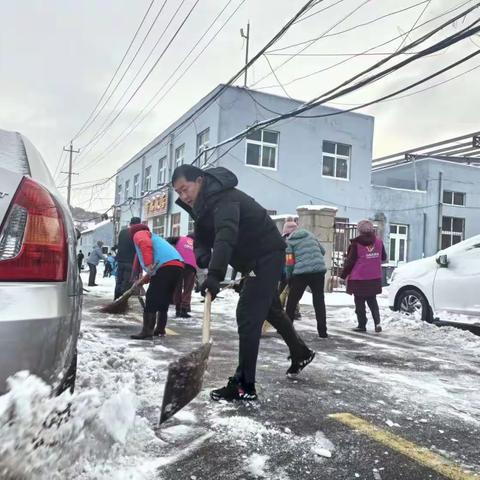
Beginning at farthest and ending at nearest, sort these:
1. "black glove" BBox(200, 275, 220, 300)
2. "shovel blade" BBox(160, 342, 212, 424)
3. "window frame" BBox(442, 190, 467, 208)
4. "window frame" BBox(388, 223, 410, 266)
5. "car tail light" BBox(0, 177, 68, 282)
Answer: "window frame" BBox(442, 190, 467, 208), "window frame" BBox(388, 223, 410, 266), "black glove" BBox(200, 275, 220, 300), "shovel blade" BBox(160, 342, 212, 424), "car tail light" BBox(0, 177, 68, 282)

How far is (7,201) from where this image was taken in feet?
5.53

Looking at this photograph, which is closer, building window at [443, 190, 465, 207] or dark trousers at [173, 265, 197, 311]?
dark trousers at [173, 265, 197, 311]

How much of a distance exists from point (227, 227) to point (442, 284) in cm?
524

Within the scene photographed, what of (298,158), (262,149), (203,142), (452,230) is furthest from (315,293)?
(452,230)

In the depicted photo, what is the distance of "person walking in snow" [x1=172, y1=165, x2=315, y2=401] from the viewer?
3.20 metres

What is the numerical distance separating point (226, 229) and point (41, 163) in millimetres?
1215

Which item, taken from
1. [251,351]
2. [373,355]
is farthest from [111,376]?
[373,355]

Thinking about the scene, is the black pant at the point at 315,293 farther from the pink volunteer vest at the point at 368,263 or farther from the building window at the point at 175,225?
the building window at the point at 175,225

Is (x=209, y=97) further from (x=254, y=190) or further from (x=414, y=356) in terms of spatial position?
(x=414, y=356)

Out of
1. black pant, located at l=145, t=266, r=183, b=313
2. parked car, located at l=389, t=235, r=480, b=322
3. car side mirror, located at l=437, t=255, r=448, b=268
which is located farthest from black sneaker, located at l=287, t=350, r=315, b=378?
car side mirror, located at l=437, t=255, r=448, b=268

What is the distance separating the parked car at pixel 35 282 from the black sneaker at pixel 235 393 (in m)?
1.52

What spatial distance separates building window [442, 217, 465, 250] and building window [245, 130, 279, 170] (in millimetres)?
9777

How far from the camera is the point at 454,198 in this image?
24.3m

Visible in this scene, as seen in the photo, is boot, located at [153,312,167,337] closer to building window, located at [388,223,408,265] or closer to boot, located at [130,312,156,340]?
boot, located at [130,312,156,340]
